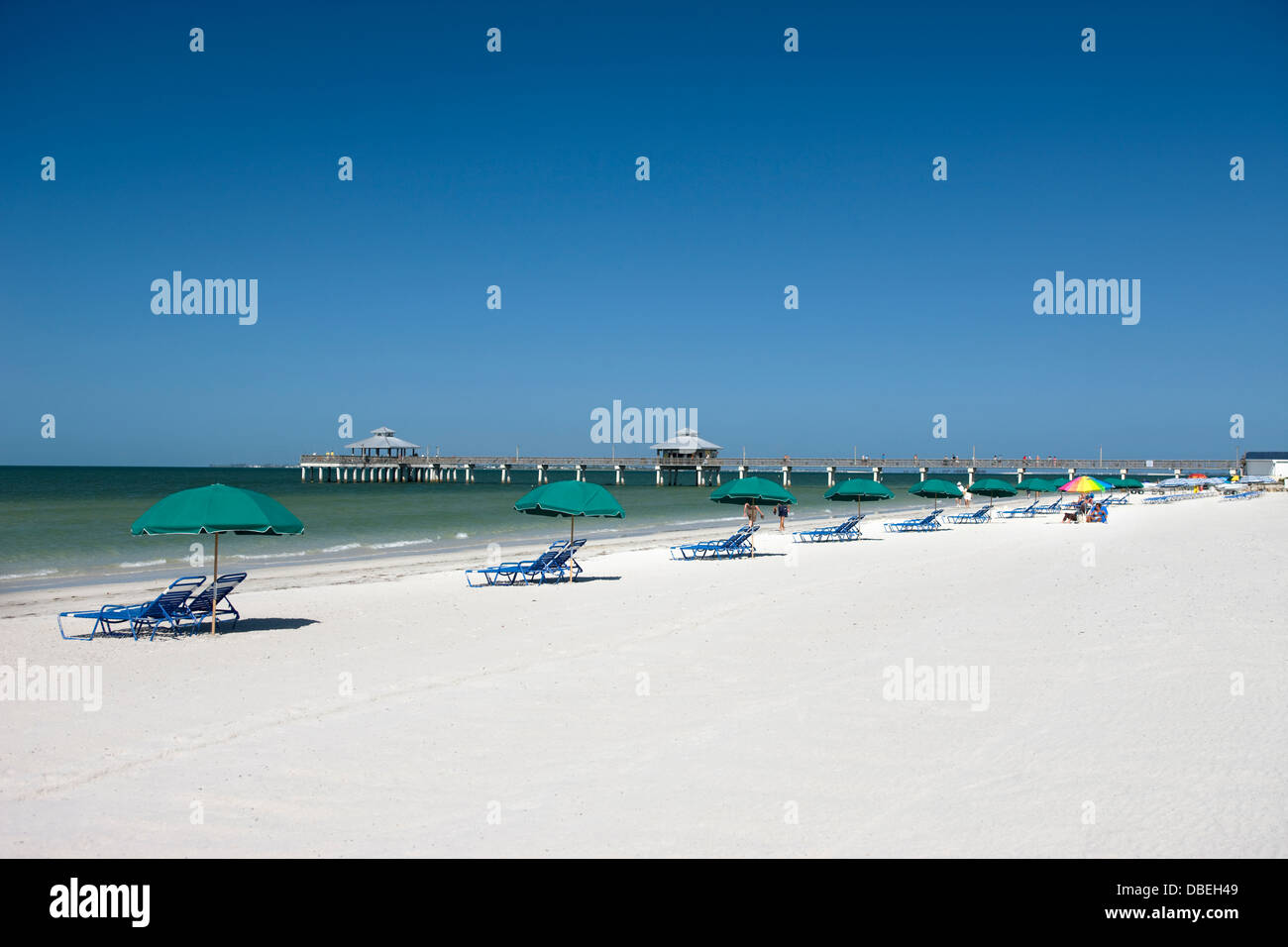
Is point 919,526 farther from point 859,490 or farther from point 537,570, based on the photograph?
point 537,570

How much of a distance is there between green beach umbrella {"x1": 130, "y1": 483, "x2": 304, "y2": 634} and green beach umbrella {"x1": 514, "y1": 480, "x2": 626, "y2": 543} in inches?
173

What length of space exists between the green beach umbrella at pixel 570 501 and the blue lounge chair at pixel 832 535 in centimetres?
955

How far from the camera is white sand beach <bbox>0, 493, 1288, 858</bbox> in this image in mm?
4074

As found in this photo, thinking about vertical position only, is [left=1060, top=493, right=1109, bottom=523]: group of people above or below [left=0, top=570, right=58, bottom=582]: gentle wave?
below

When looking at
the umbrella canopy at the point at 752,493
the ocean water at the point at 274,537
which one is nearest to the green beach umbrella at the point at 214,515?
the ocean water at the point at 274,537

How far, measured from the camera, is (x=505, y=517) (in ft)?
126

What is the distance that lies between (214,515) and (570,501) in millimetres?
5536

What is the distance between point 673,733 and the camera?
5.69 meters

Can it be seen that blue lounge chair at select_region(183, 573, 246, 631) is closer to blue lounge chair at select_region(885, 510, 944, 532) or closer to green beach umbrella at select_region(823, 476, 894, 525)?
green beach umbrella at select_region(823, 476, 894, 525)

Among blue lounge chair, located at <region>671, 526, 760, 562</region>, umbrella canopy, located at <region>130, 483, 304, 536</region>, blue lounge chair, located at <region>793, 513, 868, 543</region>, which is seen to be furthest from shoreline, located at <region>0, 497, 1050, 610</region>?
umbrella canopy, located at <region>130, 483, 304, 536</region>

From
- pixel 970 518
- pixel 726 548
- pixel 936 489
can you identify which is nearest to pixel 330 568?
pixel 726 548
